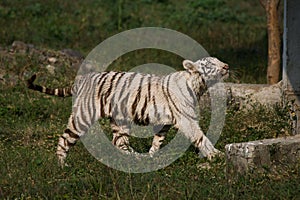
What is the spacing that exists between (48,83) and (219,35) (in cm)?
668

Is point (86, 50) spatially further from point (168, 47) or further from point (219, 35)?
point (219, 35)

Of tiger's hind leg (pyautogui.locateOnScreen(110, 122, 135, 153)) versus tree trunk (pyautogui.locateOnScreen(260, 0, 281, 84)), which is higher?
tree trunk (pyautogui.locateOnScreen(260, 0, 281, 84))

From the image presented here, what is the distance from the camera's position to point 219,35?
61.6ft

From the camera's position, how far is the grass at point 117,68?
6613mm

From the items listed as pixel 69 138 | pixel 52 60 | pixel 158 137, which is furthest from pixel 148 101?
pixel 52 60

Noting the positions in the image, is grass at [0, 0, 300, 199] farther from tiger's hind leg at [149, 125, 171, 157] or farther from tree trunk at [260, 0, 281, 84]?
tree trunk at [260, 0, 281, 84]

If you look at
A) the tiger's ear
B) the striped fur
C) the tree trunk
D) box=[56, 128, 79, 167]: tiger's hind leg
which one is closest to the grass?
box=[56, 128, 79, 167]: tiger's hind leg

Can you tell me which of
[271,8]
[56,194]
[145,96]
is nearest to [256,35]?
[271,8]

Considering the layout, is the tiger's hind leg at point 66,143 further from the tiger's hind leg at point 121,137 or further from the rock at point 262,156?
the rock at point 262,156

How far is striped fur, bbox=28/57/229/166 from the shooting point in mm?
8562

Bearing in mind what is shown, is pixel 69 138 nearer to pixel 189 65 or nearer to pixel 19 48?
A: pixel 189 65

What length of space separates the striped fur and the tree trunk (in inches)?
145

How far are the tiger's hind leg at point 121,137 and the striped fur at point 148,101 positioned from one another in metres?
0.02

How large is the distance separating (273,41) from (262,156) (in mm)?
5331
